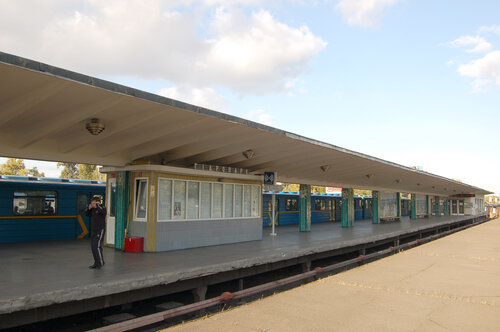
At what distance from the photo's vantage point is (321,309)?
606 centimetres

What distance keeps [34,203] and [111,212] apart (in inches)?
131

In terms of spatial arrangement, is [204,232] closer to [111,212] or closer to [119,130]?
[111,212]

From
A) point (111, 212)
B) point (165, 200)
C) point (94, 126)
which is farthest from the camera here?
point (111, 212)

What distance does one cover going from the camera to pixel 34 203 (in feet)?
39.3

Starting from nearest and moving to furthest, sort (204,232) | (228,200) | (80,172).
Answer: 1. (204,232)
2. (228,200)
3. (80,172)

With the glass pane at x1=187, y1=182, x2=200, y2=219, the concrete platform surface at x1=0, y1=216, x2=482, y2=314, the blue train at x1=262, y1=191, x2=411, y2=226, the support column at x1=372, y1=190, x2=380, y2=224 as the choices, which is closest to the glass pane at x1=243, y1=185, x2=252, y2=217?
the concrete platform surface at x1=0, y1=216, x2=482, y2=314

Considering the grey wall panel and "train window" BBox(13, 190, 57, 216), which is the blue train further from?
"train window" BBox(13, 190, 57, 216)

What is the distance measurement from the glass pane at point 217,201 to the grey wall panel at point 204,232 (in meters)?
0.21

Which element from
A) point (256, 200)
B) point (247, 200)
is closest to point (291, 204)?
point (256, 200)

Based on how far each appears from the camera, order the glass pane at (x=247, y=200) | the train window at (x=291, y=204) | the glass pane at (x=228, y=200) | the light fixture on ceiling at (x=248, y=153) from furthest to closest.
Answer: the train window at (x=291, y=204), the glass pane at (x=247, y=200), the glass pane at (x=228, y=200), the light fixture on ceiling at (x=248, y=153)

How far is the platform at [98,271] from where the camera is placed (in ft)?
17.4

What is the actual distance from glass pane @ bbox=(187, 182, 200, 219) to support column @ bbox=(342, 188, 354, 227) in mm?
11170

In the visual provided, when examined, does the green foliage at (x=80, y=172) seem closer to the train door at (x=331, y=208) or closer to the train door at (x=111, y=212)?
the train door at (x=331, y=208)

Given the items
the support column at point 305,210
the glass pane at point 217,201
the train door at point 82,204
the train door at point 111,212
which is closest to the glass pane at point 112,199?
the train door at point 111,212
